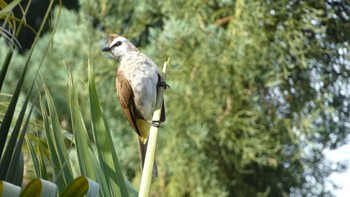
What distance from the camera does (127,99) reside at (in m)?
2.92

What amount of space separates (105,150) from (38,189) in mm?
519

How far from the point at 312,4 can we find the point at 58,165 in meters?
3.39

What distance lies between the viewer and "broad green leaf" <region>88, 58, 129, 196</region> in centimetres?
159

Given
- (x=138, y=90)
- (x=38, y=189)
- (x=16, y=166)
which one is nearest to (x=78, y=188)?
(x=38, y=189)

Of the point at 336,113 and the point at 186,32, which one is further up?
the point at 186,32

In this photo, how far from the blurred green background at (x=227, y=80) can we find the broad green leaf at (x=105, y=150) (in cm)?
288

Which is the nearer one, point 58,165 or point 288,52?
point 58,165

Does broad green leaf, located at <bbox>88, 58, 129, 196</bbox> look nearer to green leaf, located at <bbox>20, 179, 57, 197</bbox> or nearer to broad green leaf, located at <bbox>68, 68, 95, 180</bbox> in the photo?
broad green leaf, located at <bbox>68, 68, 95, 180</bbox>

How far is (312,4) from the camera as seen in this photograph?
476 centimetres

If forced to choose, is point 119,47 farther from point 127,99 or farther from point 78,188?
point 78,188

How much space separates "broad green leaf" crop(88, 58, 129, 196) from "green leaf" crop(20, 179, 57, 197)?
490 mm

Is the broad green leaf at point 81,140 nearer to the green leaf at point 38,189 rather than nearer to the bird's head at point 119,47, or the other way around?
the green leaf at point 38,189

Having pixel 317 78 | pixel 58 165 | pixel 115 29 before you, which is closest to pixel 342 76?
pixel 317 78

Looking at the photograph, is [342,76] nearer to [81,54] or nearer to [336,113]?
[336,113]
